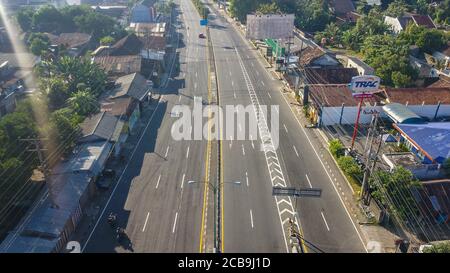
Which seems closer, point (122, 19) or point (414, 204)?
point (414, 204)

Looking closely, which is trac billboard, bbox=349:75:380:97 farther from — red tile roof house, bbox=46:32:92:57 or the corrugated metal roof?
red tile roof house, bbox=46:32:92:57

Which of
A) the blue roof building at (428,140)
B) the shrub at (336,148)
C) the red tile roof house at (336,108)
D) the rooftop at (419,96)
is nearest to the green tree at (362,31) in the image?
the rooftop at (419,96)

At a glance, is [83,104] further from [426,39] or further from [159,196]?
[426,39]

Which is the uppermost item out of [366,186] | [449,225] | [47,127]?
[47,127]

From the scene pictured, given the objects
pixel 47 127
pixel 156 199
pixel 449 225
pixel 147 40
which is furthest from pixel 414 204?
pixel 147 40

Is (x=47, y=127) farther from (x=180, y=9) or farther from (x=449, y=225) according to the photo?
(x=180, y=9)

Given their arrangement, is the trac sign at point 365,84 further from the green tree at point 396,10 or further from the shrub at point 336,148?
the green tree at point 396,10
